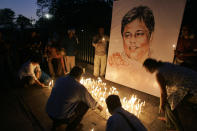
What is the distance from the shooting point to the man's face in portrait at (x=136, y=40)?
4.63 meters

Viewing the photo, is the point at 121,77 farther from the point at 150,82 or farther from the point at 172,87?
the point at 172,87

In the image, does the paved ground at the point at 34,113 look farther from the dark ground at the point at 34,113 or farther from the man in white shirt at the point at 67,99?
the man in white shirt at the point at 67,99

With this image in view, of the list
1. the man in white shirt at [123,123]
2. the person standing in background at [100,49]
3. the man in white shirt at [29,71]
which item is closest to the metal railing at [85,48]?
the person standing in background at [100,49]

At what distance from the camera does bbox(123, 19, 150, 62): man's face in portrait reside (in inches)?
182

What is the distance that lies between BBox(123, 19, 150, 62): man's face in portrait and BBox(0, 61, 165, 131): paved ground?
62.1 inches

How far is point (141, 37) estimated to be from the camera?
4.71 metres

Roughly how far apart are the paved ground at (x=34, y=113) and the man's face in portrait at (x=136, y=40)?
1.58m

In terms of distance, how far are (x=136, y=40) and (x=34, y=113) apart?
4179mm

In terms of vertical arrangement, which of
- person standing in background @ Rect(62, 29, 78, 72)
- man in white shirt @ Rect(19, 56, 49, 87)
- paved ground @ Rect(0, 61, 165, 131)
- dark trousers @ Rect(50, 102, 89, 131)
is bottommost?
paved ground @ Rect(0, 61, 165, 131)

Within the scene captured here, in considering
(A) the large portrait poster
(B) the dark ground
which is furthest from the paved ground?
(A) the large portrait poster

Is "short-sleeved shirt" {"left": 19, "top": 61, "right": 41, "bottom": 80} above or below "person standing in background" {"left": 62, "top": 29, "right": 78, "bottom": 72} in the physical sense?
below

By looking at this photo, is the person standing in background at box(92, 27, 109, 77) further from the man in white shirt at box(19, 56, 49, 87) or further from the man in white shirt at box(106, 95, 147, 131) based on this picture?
the man in white shirt at box(106, 95, 147, 131)

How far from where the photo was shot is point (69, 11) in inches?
503

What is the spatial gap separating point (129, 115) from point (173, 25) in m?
3.47
